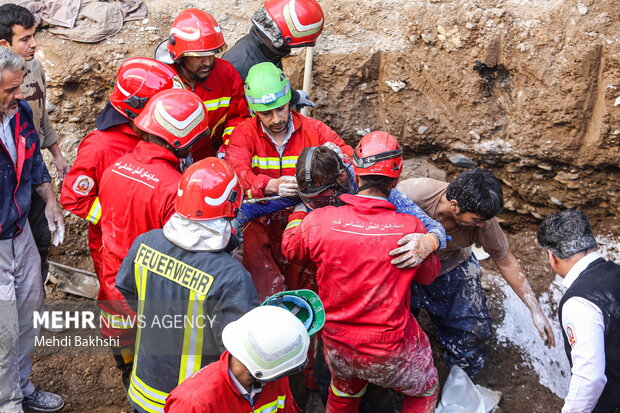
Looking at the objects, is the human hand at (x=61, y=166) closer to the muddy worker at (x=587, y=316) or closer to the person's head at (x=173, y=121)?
the person's head at (x=173, y=121)

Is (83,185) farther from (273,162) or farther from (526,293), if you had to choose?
(526,293)

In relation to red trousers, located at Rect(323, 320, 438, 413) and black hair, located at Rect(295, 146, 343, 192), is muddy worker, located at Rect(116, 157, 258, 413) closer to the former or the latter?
black hair, located at Rect(295, 146, 343, 192)

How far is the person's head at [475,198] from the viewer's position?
386 cm

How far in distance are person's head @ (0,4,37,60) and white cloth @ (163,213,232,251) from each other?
6.95ft

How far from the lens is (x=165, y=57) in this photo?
472 cm

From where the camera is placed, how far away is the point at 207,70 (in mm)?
4637

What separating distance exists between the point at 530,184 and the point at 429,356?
2.66 m

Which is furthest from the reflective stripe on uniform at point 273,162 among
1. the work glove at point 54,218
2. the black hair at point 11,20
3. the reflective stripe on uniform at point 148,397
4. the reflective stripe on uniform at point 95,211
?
the black hair at point 11,20

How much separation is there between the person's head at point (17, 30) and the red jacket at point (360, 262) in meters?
2.34

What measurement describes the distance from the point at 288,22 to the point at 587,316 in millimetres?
2950

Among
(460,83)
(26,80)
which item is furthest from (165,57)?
(460,83)

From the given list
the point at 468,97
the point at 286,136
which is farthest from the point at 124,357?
the point at 468,97

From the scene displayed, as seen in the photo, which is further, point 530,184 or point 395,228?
A: point 530,184

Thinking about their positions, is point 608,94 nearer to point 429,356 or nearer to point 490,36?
point 490,36
